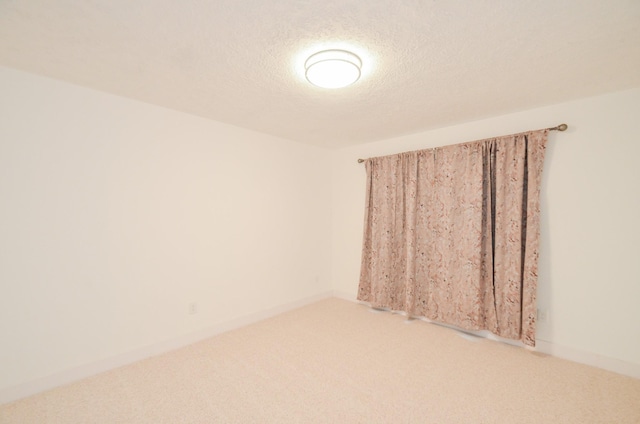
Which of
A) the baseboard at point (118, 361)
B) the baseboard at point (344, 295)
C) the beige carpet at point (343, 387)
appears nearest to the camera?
the beige carpet at point (343, 387)

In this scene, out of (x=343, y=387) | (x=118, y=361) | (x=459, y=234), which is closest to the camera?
(x=343, y=387)

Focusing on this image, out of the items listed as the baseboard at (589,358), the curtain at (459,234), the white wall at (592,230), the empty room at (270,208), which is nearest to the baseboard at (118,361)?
the empty room at (270,208)

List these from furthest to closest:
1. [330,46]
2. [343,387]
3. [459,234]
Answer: [459,234], [343,387], [330,46]

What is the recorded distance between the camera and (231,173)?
3.04 meters

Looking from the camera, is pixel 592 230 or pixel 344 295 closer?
pixel 592 230

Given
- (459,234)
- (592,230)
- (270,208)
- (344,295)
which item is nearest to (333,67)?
(270,208)

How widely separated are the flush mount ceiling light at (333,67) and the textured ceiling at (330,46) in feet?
0.17

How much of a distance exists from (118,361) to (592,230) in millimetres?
4221

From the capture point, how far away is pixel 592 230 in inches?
90.7

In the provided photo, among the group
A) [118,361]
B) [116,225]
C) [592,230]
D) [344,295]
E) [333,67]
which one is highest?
[333,67]

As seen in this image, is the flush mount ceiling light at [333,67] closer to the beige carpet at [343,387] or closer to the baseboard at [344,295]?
the beige carpet at [343,387]

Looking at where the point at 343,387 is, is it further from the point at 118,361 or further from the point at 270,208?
the point at 270,208

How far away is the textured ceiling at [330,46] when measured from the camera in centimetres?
128

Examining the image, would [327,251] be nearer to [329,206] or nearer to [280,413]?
[329,206]
